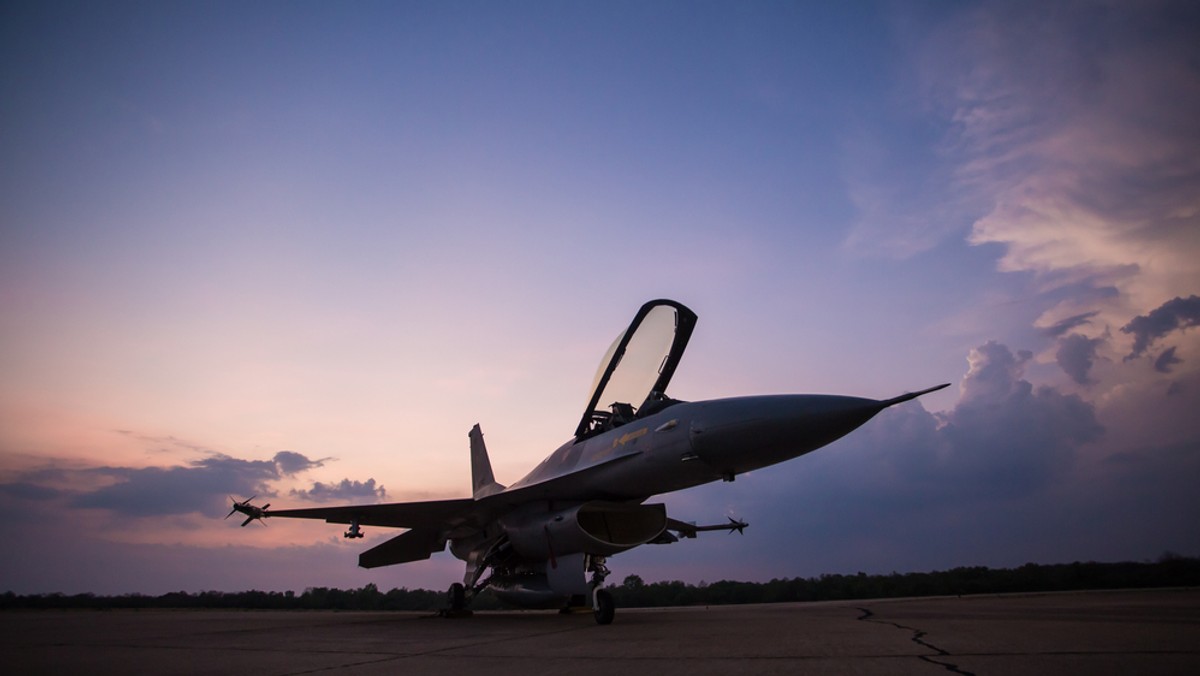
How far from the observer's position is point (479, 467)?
2081cm

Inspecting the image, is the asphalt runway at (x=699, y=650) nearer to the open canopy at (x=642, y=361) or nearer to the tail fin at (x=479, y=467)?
the open canopy at (x=642, y=361)

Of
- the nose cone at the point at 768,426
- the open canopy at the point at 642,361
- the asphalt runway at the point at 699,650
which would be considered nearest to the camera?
the asphalt runway at the point at 699,650

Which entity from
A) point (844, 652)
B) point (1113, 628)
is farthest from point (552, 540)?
point (1113, 628)

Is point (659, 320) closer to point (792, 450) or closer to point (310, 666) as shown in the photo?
point (792, 450)

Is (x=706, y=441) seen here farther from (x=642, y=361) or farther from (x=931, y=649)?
(x=931, y=649)

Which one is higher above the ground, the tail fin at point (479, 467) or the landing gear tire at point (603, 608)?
the tail fin at point (479, 467)

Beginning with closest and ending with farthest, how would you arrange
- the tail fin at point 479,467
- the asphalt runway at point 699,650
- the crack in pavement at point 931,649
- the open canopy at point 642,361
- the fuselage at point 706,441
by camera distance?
the crack in pavement at point 931,649, the asphalt runway at point 699,650, the fuselage at point 706,441, the open canopy at point 642,361, the tail fin at point 479,467

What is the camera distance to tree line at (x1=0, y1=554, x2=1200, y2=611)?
17516 mm

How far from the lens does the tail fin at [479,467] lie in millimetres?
20141

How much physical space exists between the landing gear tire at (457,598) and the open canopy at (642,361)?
19.1 feet

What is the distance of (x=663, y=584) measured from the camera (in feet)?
86.6

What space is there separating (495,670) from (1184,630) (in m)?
6.15

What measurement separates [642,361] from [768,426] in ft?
11.9

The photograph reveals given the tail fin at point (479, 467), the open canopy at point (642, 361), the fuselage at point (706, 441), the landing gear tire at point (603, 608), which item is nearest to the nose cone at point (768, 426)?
the fuselage at point (706, 441)
